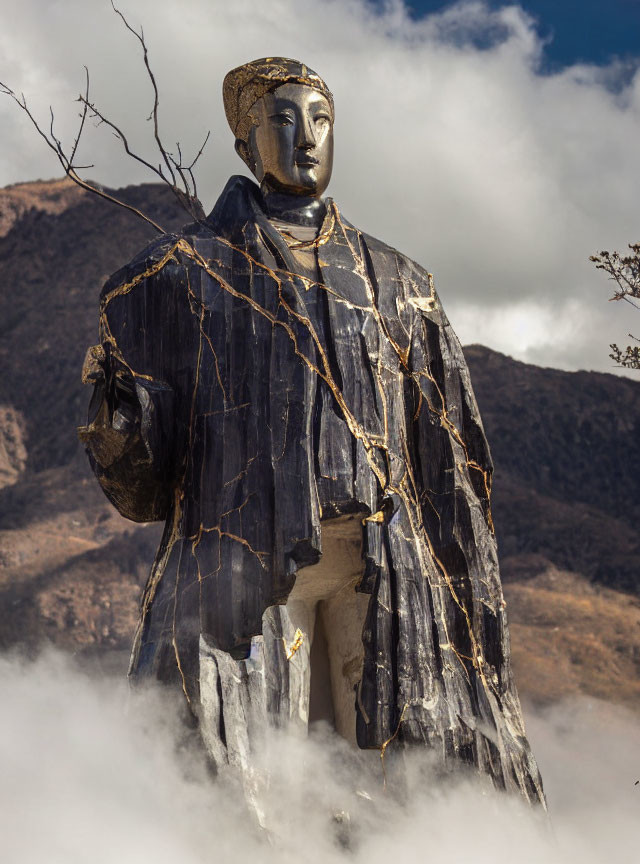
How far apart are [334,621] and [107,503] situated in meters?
14.5

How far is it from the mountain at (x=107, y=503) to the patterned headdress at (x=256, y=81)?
32.1 ft

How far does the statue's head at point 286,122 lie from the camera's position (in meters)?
4.79

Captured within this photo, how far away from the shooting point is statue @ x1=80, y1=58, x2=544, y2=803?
4297 mm

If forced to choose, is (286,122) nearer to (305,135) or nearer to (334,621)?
(305,135)

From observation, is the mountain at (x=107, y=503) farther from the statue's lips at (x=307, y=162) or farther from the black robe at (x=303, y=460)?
the statue's lips at (x=307, y=162)

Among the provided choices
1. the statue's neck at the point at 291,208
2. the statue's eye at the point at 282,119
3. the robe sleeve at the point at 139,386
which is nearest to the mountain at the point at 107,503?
the statue's neck at the point at 291,208

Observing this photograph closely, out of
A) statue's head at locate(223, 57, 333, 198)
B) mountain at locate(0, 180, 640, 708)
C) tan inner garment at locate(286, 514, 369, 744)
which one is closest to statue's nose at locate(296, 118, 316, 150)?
statue's head at locate(223, 57, 333, 198)

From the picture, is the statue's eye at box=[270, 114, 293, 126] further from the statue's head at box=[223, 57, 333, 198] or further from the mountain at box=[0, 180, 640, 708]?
the mountain at box=[0, 180, 640, 708]

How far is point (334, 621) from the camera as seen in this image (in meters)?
4.58

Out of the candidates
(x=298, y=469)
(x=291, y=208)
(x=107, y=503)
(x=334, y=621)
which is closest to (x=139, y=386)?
(x=298, y=469)

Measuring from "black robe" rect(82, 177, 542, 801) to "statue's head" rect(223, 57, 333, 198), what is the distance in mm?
120

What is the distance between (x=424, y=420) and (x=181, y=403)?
2.72 ft

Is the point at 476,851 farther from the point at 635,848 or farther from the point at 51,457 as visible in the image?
the point at 51,457

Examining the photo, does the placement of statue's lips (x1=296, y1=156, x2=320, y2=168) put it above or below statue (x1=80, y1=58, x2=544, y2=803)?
above
